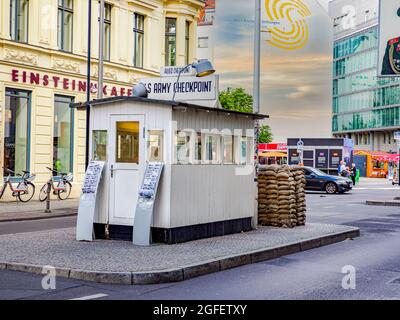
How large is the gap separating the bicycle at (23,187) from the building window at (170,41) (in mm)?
11648

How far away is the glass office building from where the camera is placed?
105062mm

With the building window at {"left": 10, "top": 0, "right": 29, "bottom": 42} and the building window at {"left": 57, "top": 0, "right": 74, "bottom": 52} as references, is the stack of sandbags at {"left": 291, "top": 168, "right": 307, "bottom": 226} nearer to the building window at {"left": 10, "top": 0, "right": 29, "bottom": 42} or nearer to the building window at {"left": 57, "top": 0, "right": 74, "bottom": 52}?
the building window at {"left": 10, "top": 0, "right": 29, "bottom": 42}

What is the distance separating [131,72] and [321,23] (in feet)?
A: 48.3

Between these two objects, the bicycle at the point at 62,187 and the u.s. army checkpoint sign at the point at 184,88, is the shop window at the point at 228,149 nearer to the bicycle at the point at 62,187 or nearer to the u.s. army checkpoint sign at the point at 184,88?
the u.s. army checkpoint sign at the point at 184,88

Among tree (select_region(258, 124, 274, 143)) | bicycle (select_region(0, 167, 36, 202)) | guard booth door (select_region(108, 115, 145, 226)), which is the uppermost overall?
tree (select_region(258, 124, 274, 143))

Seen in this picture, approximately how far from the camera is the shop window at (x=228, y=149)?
12.9m

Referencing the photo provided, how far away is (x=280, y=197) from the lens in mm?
14516

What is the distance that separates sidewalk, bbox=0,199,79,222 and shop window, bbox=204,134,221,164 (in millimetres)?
7088

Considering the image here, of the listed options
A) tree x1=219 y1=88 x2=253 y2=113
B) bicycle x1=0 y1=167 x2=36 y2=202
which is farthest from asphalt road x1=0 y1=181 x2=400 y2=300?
tree x1=219 y1=88 x2=253 y2=113

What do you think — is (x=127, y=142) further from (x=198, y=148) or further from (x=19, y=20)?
(x=19, y=20)

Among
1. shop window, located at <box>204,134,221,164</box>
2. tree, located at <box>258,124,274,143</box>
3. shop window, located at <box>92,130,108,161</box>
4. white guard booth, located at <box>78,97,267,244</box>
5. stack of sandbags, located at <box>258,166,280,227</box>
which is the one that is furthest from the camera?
tree, located at <box>258,124,274,143</box>

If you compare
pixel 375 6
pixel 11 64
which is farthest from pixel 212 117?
pixel 375 6
